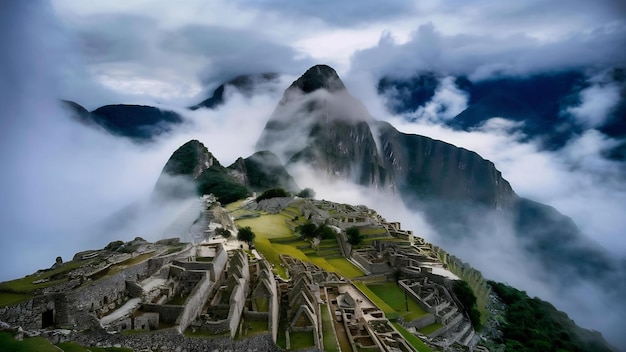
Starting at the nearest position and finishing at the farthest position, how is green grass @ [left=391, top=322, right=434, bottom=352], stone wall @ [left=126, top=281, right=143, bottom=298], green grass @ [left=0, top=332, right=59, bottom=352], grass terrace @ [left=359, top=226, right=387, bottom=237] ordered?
green grass @ [left=0, top=332, right=59, bottom=352], stone wall @ [left=126, top=281, right=143, bottom=298], green grass @ [left=391, top=322, right=434, bottom=352], grass terrace @ [left=359, top=226, right=387, bottom=237]

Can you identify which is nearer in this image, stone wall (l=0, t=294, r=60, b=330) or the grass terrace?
stone wall (l=0, t=294, r=60, b=330)

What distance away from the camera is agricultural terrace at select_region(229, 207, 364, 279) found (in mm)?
34328

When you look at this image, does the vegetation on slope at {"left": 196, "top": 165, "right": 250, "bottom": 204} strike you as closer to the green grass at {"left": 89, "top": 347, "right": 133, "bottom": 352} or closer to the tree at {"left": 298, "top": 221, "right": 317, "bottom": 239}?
the tree at {"left": 298, "top": 221, "right": 317, "bottom": 239}

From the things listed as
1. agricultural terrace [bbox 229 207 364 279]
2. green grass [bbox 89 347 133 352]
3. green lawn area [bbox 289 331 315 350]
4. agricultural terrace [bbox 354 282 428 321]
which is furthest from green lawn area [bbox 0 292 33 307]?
agricultural terrace [bbox 354 282 428 321]

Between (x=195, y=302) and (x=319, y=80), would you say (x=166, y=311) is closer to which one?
(x=195, y=302)

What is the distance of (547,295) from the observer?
270 feet

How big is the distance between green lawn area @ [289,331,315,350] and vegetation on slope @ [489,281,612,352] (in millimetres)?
22071

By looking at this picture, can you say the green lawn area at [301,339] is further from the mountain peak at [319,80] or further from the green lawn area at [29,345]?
the mountain peak at [319,80]

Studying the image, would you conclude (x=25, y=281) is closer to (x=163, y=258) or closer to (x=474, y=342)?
(x=163, y=258)

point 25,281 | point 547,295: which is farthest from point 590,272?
point 25,281

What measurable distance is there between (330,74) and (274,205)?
127m

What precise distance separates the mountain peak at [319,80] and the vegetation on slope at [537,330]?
136 metres

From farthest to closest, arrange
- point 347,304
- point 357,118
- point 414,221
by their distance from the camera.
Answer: point 357,118
point 414,221
point 347,304

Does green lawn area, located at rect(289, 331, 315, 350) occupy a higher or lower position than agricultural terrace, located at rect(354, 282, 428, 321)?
lower
